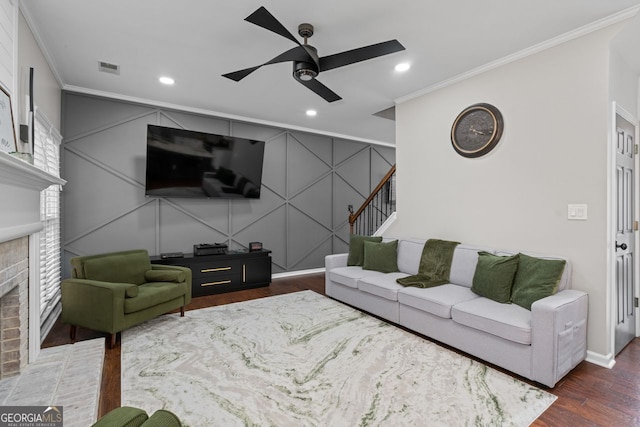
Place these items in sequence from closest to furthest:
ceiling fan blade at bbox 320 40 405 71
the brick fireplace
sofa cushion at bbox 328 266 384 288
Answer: the brick fireplace < ceiling fan blade at bbox 320 40 405 71 < sofa cushion at bbox 328 266 384 288

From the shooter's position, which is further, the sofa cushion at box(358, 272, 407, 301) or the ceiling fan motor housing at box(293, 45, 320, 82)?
the sofa cushion at box(358, 272, 407, 301)

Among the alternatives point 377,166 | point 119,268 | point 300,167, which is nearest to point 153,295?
point 119,268

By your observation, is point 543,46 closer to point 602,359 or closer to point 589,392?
point 602,359

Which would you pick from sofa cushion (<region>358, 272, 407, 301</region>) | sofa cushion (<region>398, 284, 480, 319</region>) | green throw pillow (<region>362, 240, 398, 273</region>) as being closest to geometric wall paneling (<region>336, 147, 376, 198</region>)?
Answer: green throw pillow (<region>362, 240, 398, 273</region>)

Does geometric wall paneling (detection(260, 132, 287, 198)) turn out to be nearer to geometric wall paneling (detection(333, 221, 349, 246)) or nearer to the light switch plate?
geometric wall paneling (detection(333, 221, 349, 246))

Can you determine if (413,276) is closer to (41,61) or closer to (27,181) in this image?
(27,181)

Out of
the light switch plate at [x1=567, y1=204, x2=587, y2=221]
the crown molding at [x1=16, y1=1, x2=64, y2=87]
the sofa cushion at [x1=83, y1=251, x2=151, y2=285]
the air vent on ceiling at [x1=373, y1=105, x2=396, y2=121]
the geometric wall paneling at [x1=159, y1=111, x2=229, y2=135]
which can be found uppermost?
the air vent on ceiling at [x1=373, y1=105, x2=396, y2=121]

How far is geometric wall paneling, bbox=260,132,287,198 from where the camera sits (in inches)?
219

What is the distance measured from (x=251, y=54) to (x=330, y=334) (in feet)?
9.50

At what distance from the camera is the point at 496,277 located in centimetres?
277

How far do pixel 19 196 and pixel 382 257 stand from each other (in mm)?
3446

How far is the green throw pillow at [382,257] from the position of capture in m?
3.92

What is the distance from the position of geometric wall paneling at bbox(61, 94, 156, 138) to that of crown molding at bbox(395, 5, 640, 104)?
4009mm

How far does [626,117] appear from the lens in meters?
2.82
